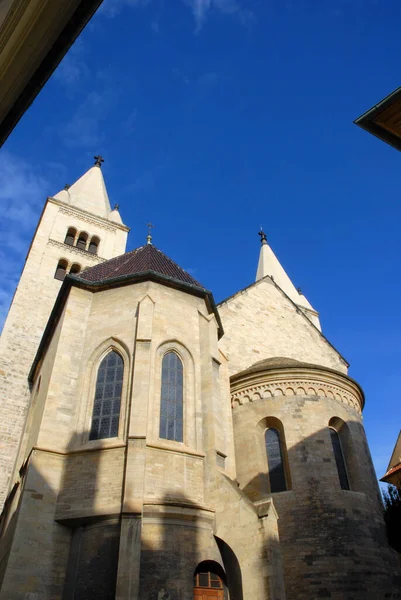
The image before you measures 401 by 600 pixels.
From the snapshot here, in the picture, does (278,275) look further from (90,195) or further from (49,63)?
(49,63)

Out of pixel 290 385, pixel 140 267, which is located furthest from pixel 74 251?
pixel 290 385

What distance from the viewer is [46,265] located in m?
29.0

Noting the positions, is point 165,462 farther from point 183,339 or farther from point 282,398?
point 282,398

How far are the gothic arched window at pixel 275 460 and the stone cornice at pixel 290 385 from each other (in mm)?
1293

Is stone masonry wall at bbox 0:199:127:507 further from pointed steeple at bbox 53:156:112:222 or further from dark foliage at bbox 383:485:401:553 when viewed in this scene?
dark foliage at bbox 383:485:401:553

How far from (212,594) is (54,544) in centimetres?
373

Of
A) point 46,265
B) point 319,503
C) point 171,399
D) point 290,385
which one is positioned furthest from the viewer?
point 46,265

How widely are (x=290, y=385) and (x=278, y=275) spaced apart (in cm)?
2410

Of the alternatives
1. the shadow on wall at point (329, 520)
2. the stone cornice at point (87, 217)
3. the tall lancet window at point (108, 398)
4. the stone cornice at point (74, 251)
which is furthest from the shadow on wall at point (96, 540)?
the stone cornice at point (87, 217)

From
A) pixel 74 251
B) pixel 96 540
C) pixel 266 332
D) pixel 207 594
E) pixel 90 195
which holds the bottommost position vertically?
pixel 207 594

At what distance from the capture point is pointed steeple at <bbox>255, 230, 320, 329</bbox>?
39.8 m

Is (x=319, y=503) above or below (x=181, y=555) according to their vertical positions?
above

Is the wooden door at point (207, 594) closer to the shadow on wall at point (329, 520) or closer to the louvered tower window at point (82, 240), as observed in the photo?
the shadow on wall at point (329, 520)

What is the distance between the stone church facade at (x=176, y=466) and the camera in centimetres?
1034
